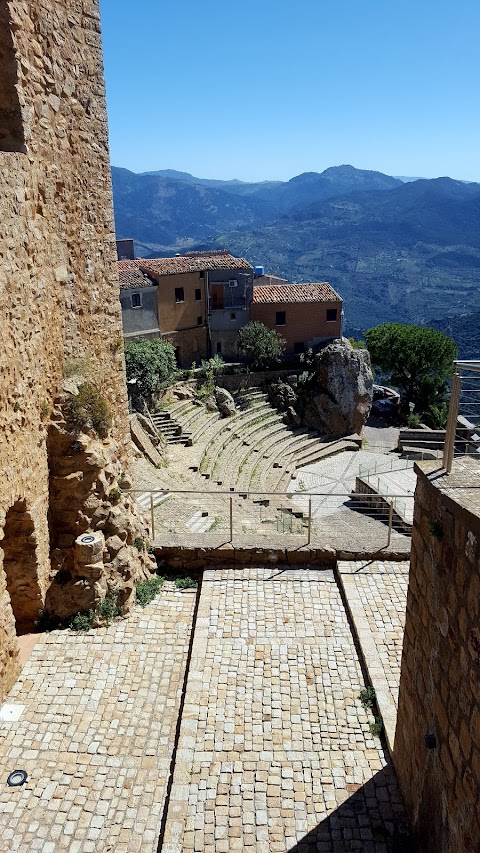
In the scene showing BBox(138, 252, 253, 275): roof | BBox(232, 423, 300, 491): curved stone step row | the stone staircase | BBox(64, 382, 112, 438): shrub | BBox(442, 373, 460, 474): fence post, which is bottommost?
BBox(232, 423, 300, 491): curved stone step row

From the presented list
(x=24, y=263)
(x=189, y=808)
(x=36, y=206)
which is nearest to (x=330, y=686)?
(x=189, y=808)

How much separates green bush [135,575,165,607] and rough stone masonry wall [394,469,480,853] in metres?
4.98

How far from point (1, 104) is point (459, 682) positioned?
8951 millimetres

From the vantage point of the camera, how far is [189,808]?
6.22m

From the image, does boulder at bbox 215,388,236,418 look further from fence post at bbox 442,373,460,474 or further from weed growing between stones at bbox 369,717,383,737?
fence post at bbox 442,373,460,474

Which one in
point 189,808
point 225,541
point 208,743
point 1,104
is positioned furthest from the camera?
point 225,541

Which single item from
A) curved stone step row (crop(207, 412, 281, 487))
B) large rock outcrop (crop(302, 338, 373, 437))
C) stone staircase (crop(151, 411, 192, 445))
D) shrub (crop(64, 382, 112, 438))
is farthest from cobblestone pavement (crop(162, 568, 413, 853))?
large rock outcrop (crop(302, 338, 373, 437))

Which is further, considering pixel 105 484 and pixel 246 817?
pixel 105 484

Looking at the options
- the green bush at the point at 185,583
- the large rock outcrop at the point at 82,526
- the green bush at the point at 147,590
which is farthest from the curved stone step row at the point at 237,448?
the large rock outcrop at the point at 82,526

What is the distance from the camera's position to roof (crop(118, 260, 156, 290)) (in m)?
33.5

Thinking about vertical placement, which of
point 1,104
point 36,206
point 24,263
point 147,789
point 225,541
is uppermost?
point 1,104

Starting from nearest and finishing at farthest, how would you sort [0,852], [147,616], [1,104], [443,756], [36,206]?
[443,756] < [0,852] < [1,104] < [36,206] < [147,616]

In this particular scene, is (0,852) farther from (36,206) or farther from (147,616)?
(36,206)

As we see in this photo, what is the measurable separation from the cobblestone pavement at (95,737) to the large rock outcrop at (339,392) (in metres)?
25.2
